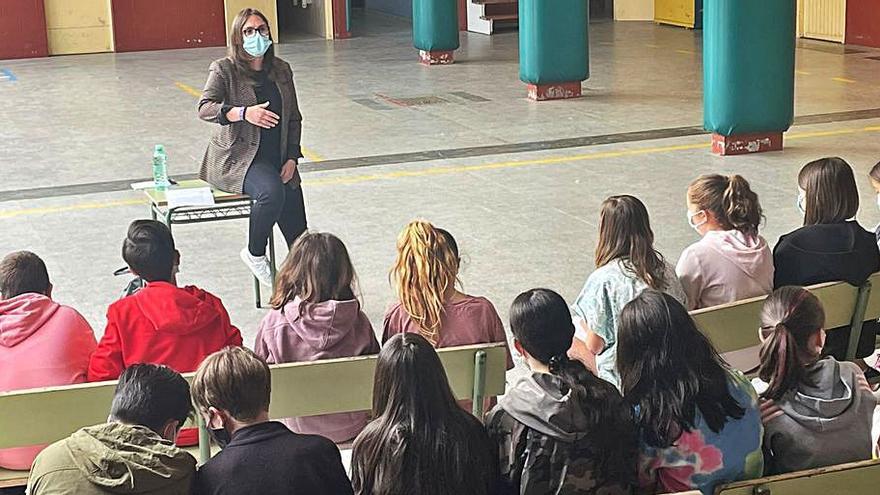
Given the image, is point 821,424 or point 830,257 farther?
point 830,257

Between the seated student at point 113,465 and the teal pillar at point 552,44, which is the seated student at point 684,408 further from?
the teal pillar at point 552,44

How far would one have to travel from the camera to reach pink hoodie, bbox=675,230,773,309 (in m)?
5.43

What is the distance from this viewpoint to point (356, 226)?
932 centimetres

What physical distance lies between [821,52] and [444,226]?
10.6m

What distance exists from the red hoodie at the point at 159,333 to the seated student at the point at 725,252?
6.32ft

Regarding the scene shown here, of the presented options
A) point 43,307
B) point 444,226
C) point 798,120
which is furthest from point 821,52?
point 43,307

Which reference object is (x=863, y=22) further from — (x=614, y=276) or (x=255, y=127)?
(x=614, y=276)

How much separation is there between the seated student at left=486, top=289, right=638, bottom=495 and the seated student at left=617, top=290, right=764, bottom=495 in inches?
2.9

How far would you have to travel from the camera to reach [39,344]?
187 inches

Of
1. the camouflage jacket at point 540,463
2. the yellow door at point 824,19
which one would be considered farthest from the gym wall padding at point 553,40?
the camouflage jacket at point 540,463

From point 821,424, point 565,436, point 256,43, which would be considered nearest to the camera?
point 565,436

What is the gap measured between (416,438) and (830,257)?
8.25ft

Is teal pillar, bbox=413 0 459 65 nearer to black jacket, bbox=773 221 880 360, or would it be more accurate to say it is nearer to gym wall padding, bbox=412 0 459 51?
gym wall padding, bbox=412 0 459 51

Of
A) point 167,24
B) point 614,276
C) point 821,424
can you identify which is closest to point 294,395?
point 614,276
